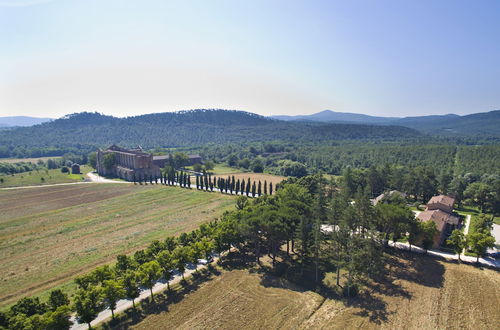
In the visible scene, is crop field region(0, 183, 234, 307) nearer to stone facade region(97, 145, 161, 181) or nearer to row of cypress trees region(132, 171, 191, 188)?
row of cypress trees region(132, 171, 191, 188)

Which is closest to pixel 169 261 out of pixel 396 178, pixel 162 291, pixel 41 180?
pixel 162 291

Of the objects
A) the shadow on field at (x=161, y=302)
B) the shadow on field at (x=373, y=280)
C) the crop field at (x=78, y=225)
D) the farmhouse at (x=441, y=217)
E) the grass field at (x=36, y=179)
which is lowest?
the grass field at (x=36, y=179)

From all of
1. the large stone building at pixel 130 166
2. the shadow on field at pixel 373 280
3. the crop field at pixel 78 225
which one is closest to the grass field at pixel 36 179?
the large stone building at pixel 130 166

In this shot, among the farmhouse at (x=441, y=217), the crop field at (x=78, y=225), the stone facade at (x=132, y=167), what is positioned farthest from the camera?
the stone facade at (x=132, y=167)

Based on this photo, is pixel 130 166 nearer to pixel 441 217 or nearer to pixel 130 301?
pixel 130 301

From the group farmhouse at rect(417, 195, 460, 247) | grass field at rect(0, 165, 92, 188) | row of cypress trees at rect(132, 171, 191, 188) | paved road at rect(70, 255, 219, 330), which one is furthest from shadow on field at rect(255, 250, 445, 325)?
grass field at rect(0, 165, 92, 188)

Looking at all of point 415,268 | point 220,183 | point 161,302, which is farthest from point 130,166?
point 415,268

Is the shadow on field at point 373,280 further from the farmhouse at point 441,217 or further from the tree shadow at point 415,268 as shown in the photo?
the farmhouse at point 441,217
